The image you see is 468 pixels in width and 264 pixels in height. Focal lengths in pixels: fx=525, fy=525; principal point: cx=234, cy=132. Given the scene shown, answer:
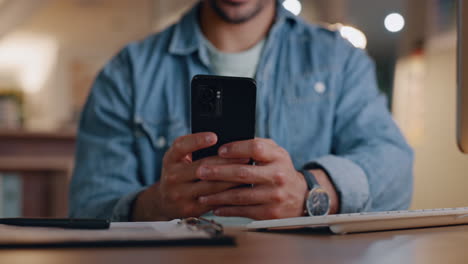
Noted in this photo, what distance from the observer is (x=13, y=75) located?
12.5ft

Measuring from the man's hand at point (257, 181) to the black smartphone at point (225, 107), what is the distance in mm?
20

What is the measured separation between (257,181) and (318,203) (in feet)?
0.52

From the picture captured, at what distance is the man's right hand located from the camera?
28.5 inches

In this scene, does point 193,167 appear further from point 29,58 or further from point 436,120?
point 29,58

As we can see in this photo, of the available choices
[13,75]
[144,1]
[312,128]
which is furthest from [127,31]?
[312,128]

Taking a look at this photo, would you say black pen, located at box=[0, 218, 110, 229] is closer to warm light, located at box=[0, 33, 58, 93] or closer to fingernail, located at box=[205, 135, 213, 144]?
fingernail, located at box=[205, 135, 213, 144]

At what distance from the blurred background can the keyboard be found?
0.41 metres

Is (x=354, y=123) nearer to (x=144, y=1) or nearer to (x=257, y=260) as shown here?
(x=257, y=260)

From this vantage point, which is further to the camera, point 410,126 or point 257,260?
point 410,126

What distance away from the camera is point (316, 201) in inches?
34.7

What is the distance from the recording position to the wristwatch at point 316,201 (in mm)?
874

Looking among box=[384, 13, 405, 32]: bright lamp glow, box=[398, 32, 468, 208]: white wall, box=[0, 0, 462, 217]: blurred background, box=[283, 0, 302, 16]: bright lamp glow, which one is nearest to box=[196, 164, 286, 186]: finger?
box=[0, 0, 462, 217]: blurred background

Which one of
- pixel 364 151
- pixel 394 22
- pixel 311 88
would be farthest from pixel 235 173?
pixel 394 22

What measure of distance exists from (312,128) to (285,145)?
76mm
